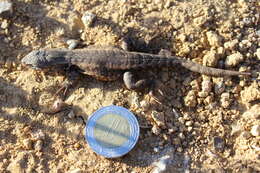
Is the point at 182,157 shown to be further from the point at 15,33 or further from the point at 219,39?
the point at 15,33

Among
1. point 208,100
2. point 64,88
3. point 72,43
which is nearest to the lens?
point 208,100

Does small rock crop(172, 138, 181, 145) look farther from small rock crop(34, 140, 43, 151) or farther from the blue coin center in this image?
small rock crop(34, 140, 43, 151)

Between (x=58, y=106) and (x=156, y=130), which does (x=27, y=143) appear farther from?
(x=156, y=130)

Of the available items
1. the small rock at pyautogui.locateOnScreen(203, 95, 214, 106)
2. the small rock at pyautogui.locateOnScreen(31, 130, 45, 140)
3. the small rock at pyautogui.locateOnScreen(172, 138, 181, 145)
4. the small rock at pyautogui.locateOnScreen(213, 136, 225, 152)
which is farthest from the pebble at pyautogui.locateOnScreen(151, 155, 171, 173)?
the small rock at pyautogui.locateOnScreen(31, 130, 45, 140)

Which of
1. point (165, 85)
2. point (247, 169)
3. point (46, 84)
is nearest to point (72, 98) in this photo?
point (46, 84)

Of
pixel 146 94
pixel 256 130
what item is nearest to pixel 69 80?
pixel 146 94

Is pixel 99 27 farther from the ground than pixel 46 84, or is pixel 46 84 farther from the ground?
pixel 99 27
